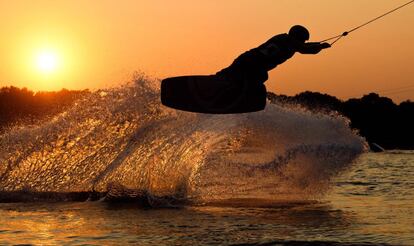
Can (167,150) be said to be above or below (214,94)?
below

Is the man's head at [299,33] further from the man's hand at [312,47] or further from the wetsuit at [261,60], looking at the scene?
the man's hand at [312,47]

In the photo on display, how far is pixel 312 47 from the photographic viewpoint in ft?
50.5

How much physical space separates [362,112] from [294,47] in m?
111

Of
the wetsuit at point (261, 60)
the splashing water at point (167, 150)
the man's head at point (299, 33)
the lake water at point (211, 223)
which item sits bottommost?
the lake water at point (211, 223)

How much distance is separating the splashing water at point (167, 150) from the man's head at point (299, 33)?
159 inches

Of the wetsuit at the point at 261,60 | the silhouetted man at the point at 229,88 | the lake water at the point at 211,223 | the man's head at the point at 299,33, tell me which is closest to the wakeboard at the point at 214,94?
the silhouetted man at the point at 229,88

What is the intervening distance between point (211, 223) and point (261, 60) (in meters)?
3.71

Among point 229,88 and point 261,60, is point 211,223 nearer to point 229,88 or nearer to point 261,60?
point 229,88

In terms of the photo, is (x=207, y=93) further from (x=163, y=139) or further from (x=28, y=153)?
(x=28, y=153)

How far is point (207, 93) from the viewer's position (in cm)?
1662

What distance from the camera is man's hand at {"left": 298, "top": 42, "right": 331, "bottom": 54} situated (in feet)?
50.4

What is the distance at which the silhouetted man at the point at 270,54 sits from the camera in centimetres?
1555

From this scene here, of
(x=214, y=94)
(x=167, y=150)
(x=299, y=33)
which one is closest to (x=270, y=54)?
(x=299, y=33)

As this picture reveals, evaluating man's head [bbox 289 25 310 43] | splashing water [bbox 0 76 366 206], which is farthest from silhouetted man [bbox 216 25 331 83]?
splashing water [bbox 0 76 366 206]
